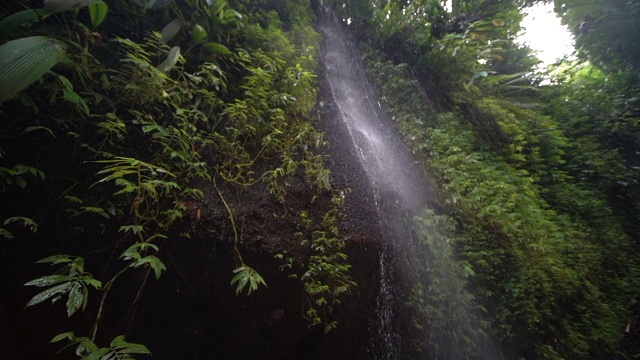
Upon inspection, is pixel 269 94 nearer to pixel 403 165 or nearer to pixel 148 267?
pixel 148 267

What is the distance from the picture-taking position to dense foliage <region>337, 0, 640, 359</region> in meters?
3.14

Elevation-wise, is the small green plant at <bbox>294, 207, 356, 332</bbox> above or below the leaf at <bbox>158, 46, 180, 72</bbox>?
below

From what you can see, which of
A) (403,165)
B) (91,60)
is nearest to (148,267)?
(91,60)

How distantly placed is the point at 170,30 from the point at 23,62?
127 centimetres

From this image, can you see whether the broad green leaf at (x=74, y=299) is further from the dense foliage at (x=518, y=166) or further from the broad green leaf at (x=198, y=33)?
the dense foliage at (x=518, y=166)

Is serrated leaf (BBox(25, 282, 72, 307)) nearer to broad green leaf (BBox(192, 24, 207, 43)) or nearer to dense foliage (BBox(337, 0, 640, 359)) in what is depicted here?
broad green leaf (BBox(192, 24, 207, 43))

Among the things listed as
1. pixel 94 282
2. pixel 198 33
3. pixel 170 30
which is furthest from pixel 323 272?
pixel 170 30

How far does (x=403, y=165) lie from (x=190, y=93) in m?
2.88

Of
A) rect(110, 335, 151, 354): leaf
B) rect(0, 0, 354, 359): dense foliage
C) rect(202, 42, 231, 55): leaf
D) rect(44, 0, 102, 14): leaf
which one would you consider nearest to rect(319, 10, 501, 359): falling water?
rect(0, 0, 354, 359): dense foliage

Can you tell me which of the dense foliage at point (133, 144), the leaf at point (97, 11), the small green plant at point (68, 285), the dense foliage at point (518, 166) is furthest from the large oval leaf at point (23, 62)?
the dense foliage at point (518, 166)

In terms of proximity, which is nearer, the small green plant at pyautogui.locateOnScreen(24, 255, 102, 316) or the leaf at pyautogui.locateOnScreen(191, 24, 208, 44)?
A: the small green plant at pyautogui.locateOnScreen(24, 255, 102, 316)

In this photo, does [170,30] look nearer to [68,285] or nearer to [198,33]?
[198,33]

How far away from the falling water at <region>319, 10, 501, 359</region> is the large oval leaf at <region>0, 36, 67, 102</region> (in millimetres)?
2814

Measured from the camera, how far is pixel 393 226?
3123 mm
